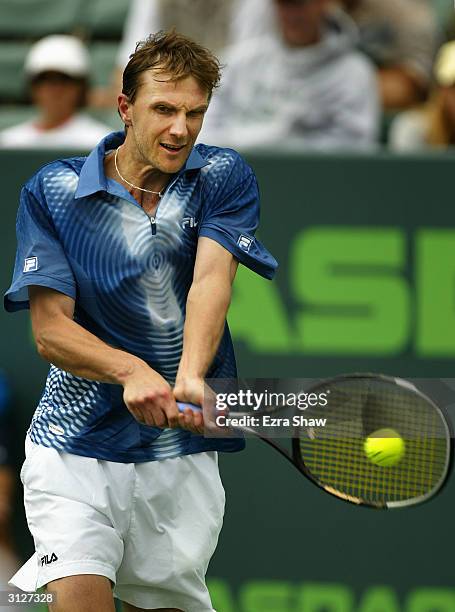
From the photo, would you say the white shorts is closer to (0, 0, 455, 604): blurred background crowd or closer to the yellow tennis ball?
the yellow tennis ball

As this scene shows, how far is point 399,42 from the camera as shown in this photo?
279 inches

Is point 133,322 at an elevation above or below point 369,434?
above

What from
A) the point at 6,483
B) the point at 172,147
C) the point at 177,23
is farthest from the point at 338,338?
the point at 172,147

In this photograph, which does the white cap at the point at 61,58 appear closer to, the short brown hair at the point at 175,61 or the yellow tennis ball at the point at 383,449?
the short brown hair at the point at 175,61

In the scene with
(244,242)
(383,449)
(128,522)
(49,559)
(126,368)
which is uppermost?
(244,242)

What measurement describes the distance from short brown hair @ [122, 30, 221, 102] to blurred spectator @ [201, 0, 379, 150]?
2778mm

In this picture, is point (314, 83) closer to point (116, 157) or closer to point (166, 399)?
point (116, 157)

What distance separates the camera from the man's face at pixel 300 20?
6.52 metres

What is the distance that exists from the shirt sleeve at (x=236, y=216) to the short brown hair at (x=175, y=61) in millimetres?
302

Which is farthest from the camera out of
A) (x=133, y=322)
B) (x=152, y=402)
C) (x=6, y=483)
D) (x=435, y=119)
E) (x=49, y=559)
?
(x=435, y=119)

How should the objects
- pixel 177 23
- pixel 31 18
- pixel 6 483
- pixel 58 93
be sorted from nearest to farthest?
pixel 6 483, pixel 58 93, pixel 177 23, pixel 31 18

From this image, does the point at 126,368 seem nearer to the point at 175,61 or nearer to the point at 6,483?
the point at 175,61

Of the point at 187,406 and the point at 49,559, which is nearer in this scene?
the point at 187,406

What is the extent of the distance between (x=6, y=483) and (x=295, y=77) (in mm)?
2428
